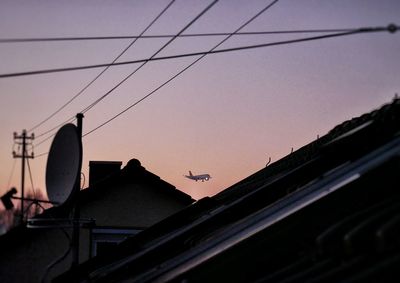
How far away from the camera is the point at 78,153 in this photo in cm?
944

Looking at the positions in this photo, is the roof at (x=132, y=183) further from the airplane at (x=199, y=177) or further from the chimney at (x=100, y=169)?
the airplane at (x=199, y=177)

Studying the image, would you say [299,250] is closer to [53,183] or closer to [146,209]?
[53,183]

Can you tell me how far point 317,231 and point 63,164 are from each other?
6.03 metres

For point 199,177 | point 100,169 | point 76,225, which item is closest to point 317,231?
point 76,225

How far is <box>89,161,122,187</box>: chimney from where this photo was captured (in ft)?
66.0

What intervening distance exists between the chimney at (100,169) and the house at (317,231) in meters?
11.9

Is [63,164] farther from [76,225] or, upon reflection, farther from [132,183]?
[132,183]

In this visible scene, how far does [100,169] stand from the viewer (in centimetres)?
2014

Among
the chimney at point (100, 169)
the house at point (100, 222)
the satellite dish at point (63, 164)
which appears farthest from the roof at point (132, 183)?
the satellite dish at point (63, 164)

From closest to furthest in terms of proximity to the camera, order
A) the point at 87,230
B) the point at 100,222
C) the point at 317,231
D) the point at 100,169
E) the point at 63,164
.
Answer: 1. the point at 317,231
2. the point at 63,164
3. the point at 87,230
4. the point at 100,222
5. the point at 100,169

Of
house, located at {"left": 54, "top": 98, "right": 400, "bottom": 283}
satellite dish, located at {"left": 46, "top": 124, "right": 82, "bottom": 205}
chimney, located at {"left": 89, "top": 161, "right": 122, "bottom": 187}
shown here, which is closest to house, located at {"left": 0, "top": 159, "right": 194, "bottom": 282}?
chimney, located at {"left": 89, "top": 161, "right": 122, "bottom": 187}

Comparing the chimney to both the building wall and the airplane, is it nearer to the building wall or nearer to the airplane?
the building wall

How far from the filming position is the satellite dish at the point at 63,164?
9432mm

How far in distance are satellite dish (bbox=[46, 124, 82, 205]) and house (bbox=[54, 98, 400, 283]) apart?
1.91 m
